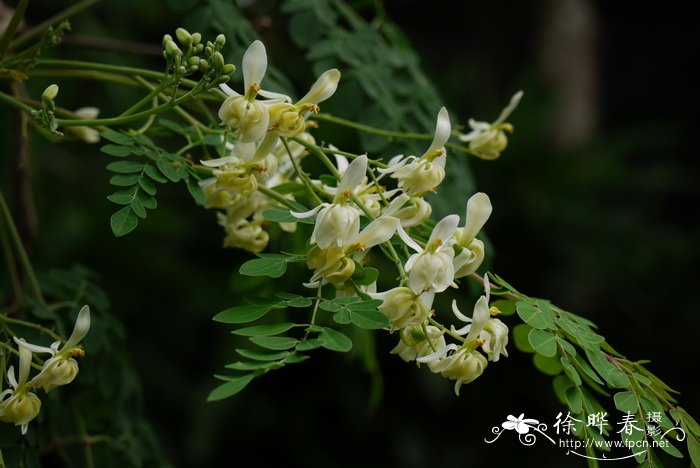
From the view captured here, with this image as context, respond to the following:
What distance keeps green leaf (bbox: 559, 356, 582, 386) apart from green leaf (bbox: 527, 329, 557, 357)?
17 millimetres

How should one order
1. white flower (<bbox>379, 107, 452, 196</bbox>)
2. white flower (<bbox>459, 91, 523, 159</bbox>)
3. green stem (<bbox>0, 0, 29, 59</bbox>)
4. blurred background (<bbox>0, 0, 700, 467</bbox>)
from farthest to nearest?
blurred background (<bbox>0, 0, 700, 467</bbox>) < white flower (<bbox>459, 91, 523, 159</bbox>) < green stem (<bbox>0, 0, 29, 59</bbox>) < white flower (<bbox>379, 107, 452, 196</bbox>)

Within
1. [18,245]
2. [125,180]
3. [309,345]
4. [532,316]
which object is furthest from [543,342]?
[18,245]

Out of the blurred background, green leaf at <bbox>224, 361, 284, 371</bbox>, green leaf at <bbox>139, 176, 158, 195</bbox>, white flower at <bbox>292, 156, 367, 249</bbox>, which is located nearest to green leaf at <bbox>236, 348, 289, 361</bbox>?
green leaf at <bbox>224, 361, 284, 371</bbox>

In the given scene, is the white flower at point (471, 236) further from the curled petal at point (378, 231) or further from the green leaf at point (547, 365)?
the green leaf at point (547, 365)

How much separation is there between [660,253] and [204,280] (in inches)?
73.4

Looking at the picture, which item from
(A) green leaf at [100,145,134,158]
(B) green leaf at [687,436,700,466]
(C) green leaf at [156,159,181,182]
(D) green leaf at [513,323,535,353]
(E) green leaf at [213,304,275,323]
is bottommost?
(B) green leaf at [687,436,700,466]

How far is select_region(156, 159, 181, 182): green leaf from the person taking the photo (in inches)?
33.9

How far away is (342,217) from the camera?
755mm

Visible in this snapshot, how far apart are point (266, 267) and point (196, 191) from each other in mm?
144

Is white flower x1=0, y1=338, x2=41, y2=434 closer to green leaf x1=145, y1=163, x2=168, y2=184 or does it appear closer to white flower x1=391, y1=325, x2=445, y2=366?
green leaf x1=145, y1=163, x2=168, y2=184

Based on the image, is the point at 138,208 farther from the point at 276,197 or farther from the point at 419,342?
the point at 419,342

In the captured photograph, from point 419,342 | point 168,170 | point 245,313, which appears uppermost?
point 168,170

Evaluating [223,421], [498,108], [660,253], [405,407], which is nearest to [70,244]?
[223,421]

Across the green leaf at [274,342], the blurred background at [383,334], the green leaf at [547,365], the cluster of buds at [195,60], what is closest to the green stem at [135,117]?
the cluster of buds at [195,60]
